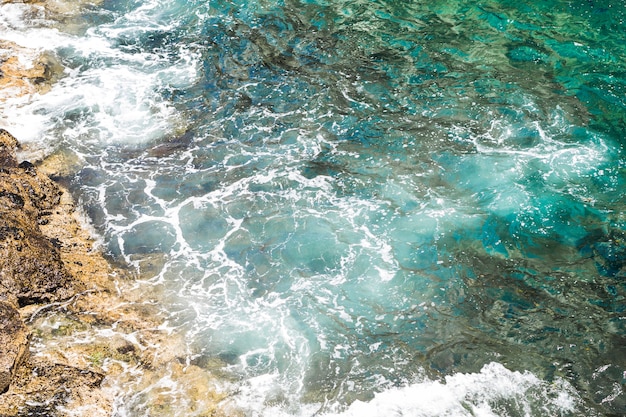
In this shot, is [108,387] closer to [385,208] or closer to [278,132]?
[385,208]

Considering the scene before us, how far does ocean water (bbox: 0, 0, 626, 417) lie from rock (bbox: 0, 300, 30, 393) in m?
1.54

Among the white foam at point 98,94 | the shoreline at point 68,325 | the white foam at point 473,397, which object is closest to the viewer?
the shoreline at point 68,325

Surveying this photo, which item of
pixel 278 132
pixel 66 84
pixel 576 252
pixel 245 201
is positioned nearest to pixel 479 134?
pixel 576 252

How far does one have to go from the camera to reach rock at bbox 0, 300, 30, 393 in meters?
7.10

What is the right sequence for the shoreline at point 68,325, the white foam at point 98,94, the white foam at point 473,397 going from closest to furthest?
the shoreline at point 68,325, the white foam at point 473,397, the white foam at point 98,94

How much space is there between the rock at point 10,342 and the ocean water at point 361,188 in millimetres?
1539

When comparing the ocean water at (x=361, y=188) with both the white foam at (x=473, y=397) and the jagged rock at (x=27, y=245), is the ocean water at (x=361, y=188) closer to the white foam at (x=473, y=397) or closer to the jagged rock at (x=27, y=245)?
the white foam at (x=473, y=397)

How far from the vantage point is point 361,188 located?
11391 mm

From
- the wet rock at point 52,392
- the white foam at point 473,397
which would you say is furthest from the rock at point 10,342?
the white foam at point 473,397

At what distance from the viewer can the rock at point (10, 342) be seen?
23.3ft

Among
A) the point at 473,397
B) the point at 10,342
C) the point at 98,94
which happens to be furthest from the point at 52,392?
the point at 98,94

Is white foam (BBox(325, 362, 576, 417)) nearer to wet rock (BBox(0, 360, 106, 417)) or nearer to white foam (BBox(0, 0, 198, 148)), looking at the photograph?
wet rock (BBox(0, 360, 106, 417))

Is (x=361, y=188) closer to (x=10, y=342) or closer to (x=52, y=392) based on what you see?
(x=52, y=392)

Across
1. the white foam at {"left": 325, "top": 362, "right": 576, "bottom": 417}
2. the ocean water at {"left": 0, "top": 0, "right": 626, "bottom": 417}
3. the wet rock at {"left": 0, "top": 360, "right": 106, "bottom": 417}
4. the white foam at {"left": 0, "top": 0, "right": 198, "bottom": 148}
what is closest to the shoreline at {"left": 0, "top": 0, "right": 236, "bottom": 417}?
the wet rock at {"left": 0, "top": 360, "right": 106, "bottom": 417}
